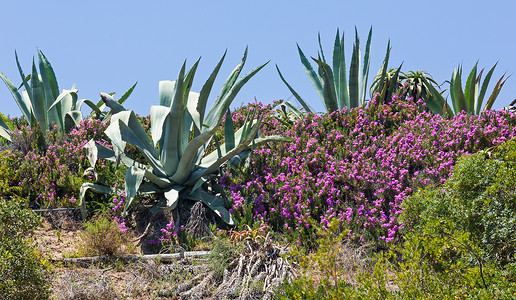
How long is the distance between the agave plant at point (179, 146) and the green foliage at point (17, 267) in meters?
1.82

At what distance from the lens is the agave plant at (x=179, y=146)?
7.64 metres

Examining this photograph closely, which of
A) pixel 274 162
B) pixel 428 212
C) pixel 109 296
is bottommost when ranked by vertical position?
pixel 109 296

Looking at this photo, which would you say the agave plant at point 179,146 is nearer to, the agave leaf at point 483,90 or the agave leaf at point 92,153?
the agave leaf at point 92,153

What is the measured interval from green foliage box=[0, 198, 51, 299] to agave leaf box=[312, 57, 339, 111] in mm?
5821

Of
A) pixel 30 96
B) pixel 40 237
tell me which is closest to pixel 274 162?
A: pixel 40 237

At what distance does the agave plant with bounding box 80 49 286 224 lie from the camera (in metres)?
7.64

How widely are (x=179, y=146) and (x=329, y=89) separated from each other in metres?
3.19

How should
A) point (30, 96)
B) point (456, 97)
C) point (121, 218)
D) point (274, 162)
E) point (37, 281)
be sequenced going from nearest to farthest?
1. point (37, 281)
2. point (121, 218)
3. point (274, 162)
4. point (456, 97)
5. point (30, 96)

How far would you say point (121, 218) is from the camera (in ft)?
26.1

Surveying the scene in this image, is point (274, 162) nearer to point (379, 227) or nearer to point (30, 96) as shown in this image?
point (379, 227)

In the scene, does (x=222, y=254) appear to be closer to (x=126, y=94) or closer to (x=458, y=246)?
(x=458, y=246)

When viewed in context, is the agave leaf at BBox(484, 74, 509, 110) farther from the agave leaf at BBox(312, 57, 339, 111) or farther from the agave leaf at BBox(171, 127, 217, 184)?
the agave leaf at BBox(171, 127, 217, 184)

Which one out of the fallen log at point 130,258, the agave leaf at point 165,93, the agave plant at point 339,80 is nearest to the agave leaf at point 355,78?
the agave plant at point 339,80

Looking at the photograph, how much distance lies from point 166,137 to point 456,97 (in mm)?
5333
